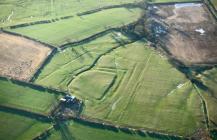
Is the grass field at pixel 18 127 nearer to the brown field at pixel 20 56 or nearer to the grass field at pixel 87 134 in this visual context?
the grass field at pixel 87 134

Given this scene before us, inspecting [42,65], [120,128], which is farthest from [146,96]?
[42,65]

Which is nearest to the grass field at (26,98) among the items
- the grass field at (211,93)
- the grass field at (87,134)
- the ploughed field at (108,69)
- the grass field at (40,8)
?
the ploughed field at (108,69)

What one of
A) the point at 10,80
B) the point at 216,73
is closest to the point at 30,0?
the point at 10,80

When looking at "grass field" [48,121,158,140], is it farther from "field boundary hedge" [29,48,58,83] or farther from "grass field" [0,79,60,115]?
"field boundary hedge" [29,48,58,83]

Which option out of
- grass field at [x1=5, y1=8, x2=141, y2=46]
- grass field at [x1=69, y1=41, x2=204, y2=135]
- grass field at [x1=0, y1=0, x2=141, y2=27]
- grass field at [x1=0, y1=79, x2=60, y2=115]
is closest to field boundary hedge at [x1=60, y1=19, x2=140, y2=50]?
grass field at [x1=5, y1=8, x2=141, y2=46]

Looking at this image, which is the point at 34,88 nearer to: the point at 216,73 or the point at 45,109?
the point at 45,109

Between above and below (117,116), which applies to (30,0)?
above
